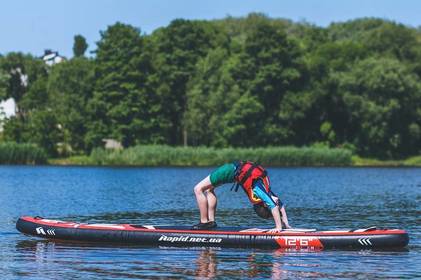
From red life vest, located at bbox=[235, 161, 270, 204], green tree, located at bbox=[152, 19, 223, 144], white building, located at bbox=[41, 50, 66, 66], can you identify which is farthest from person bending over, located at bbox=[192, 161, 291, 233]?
white building, located at bbox=[41, 50, 66, 66]

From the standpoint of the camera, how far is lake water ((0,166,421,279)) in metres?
21.8

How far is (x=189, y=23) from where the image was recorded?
11638cm

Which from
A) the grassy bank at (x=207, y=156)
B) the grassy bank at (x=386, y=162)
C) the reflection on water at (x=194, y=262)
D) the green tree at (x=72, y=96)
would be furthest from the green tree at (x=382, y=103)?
the reflection on water at (x=194, y=262)

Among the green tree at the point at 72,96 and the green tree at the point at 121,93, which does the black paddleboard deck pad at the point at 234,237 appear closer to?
the green tree at the point at 121,93

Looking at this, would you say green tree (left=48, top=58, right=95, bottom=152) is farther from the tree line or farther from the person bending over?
the person bending over

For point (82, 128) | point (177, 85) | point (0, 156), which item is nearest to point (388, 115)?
point (177, 85)

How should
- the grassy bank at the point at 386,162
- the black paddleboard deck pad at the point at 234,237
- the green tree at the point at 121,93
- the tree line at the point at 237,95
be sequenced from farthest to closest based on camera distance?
the grassy bank at the point at 386,162
the green tree at the point at 121,93
the tree line at the point at 237,95
the black paddleboard deck pad at the point at 234,237

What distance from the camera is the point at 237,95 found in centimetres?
10506

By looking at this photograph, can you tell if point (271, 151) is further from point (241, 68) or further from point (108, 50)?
point (108, 50)

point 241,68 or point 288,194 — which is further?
point 241,68

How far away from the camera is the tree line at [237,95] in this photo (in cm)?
10606

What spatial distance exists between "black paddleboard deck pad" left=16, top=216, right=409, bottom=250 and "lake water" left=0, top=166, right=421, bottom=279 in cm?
30

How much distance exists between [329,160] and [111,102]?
27202 mm

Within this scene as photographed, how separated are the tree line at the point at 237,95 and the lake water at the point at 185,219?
36123 millimetres
